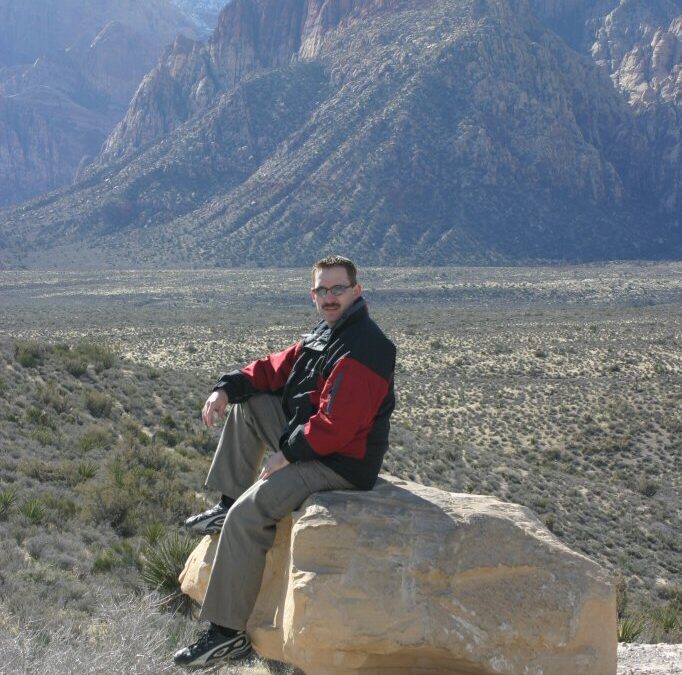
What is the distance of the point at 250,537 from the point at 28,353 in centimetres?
1296

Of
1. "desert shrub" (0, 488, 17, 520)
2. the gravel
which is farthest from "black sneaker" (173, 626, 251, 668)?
"desert shrub" (0, 488, 17, 520)

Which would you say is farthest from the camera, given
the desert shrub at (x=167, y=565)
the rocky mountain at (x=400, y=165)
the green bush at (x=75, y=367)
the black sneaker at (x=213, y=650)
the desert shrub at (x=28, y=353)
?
the rocky mountain at (x=400, y=165)

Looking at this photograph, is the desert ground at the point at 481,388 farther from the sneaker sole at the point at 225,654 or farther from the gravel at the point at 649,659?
the sneaker sole at the point at 225,654

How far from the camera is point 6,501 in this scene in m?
8.09

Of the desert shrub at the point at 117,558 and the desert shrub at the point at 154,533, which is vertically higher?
the desert shrub at the point at 117,558

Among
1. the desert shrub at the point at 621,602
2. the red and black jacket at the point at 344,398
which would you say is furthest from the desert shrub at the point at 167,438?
the red and black jacket at the point at 344,398

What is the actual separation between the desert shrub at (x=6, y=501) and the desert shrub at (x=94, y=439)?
135 inches

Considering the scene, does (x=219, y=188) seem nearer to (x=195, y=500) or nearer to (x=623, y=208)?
(x=623, y=208)

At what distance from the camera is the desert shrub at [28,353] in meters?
16.2

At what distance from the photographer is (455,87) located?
97562 millimetres

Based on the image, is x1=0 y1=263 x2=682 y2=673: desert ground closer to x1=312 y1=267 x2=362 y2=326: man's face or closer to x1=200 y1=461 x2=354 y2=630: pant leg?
x1=200 y1=461 x2=354 y2=630: pant leg

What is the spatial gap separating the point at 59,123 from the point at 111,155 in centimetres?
6517

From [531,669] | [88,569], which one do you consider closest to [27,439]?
[88,569]

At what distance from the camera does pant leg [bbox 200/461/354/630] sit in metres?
4.80
